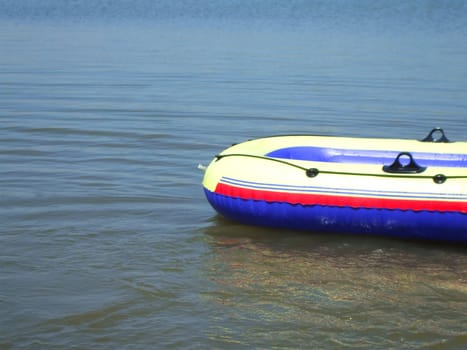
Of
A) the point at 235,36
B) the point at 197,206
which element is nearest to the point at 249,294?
the point at 197,206

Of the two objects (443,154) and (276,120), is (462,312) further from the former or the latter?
(276,120)

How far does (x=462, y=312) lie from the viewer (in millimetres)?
4684

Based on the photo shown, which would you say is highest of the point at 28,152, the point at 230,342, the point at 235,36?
the point at 235,36

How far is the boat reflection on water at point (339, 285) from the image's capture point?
4.47 m

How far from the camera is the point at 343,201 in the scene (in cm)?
573

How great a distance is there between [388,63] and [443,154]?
10.4 m

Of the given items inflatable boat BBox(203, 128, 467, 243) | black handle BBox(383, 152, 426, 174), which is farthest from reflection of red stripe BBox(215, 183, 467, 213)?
black handle BBox(383, 152, 426, 174)

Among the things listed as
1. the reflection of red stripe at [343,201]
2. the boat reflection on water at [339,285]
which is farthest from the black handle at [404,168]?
the boat reflection on water at [339,285]

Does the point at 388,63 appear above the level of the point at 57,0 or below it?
below

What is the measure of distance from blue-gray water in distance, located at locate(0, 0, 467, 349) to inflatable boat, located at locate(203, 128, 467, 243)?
0.15m

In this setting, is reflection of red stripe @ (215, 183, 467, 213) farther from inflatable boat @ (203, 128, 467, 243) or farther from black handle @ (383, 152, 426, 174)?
black handle @ (383, 152, 426, 174)

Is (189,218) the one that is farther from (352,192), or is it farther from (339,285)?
(339,285)

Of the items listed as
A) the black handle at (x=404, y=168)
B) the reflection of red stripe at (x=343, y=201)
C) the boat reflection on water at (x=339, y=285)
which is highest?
the black handle at (x=404, y=168)

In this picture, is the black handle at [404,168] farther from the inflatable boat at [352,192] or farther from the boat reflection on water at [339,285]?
the boat reflection on water at [339,285]
